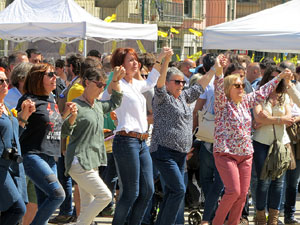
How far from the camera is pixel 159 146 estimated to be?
283 inches

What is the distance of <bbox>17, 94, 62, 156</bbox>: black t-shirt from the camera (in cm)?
656

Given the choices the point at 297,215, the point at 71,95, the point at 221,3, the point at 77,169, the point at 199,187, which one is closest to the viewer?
the point at 77,169

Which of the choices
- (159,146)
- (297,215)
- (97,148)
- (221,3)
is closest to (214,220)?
(159,146)

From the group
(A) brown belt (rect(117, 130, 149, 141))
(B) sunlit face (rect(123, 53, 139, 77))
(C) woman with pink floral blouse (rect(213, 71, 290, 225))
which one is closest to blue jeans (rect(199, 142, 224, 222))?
(C) woman with pink floral blouse (rect(213, 71, 290, 225))

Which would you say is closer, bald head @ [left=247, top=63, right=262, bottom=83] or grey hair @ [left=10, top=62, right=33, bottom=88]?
grey hair @ [left=10, top=62, right=33, bottom=88]

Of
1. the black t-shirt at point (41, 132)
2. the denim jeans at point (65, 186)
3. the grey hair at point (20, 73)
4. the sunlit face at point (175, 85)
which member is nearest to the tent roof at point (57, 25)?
the denim jeans at point (65, 186)

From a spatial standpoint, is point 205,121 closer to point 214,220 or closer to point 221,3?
point 214,220

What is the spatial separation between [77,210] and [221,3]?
1147 inches

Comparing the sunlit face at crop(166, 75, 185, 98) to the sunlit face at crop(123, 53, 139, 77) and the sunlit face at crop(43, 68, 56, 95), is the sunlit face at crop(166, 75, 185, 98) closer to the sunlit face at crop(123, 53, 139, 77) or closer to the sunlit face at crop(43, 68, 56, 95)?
the sunlit face at crop(123, 53, 139, 77)

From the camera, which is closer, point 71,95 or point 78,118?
point 78,118

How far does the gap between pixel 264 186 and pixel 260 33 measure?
2.89 meters

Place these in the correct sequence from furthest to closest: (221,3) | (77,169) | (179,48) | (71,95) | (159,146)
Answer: (221,3) < (179,48) < (71,95) < (159,146) < (77,169)

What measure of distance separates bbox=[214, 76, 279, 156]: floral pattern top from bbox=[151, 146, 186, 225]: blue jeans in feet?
1.54

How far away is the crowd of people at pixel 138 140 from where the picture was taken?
21.3 feet
